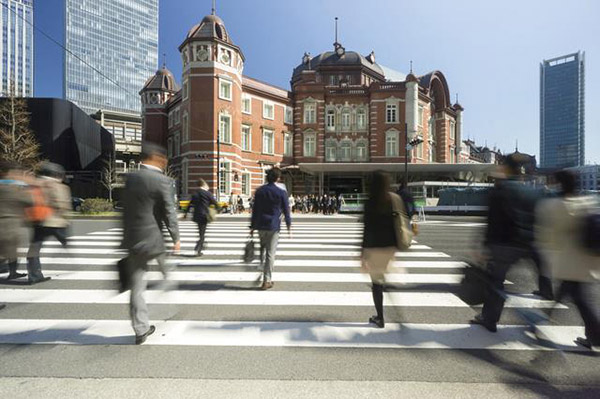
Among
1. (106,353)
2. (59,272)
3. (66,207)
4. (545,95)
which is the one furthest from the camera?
(545,95)

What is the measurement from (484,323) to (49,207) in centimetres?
604

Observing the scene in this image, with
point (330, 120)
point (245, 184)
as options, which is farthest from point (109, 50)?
point (245, 184)

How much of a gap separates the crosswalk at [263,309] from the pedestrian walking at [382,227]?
11.1 inches

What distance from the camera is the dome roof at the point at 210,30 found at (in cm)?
2891

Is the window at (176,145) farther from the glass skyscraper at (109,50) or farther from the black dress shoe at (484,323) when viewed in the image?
the glass skyscraper at (109,50)

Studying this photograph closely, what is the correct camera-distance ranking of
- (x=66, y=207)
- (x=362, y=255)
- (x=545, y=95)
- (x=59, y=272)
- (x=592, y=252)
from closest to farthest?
(x=592, y=252) → (x=362, y=255) → (x=66, y=207) → (x=59, y=272) → (x=545, y=95)

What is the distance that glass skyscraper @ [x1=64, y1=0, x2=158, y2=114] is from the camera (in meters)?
114

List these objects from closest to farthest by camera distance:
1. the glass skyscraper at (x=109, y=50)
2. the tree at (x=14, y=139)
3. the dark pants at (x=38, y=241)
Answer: the dark pants at (x=38, y=241) < the tree at (x=14, y=139) < the glass skyscraper at (x=109, y=50)

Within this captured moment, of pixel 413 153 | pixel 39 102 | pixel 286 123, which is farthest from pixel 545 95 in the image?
pixel 39 102

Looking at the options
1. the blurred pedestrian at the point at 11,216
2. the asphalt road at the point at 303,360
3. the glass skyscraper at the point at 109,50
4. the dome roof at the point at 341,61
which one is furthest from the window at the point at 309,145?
the glass skyscraper at the point at 109,50

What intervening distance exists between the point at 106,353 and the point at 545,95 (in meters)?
118

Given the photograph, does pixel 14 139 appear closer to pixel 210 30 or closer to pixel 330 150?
pixel 210 30

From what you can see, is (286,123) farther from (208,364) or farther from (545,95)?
(545,95)

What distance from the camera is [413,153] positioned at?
124 feet
